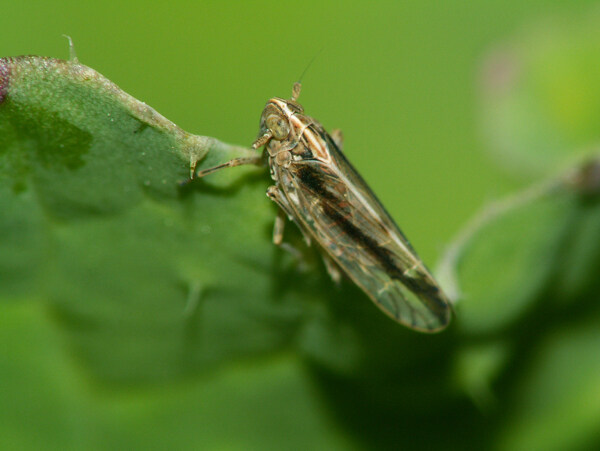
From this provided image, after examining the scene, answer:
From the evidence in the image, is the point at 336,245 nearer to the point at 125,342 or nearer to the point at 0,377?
the point at 125,342

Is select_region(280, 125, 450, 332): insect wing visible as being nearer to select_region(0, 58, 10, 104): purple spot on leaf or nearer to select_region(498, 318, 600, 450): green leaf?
select_region(498, 318, 600, 450): green leaf

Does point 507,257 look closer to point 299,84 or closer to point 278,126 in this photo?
point 278,126

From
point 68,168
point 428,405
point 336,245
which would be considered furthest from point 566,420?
point 68,168

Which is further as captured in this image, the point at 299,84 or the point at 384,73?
the point at 384,73

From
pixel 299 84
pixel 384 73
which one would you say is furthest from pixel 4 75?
pixel 384 73

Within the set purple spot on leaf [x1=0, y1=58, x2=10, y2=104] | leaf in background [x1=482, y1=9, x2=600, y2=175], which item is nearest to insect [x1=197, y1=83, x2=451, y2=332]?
purple spot on leaf [x1=0, y1=58, x2=10, y2=104]

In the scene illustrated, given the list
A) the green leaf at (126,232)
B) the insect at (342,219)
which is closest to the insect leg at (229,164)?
the green leaf at (126,232)

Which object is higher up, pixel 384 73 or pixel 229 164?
pixel 384 73
